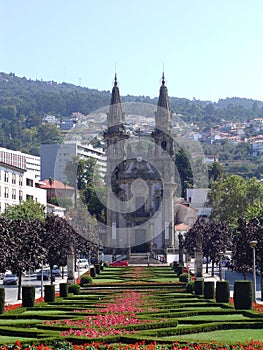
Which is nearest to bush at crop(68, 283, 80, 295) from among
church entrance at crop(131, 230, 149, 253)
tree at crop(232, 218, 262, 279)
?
tree at crop(232, 218, 262, 279)

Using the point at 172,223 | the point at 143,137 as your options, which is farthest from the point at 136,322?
the point at 143,137

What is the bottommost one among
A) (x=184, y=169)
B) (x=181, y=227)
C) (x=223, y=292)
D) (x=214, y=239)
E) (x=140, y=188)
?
(x=223, y=292)

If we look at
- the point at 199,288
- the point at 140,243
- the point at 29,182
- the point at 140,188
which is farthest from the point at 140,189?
the point at 199,288

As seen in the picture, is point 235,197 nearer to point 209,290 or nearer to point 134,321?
point 209,290

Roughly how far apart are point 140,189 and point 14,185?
2190 centimetres

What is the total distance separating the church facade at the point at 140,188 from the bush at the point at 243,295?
87411mm

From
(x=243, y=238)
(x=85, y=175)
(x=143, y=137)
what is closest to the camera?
(x=243, y=238)

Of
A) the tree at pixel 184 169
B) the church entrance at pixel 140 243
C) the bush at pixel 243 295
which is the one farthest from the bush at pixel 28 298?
the tree at pixel 184 169

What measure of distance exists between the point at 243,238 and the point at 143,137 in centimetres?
9000

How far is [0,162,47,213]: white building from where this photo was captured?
385ft

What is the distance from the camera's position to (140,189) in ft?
447

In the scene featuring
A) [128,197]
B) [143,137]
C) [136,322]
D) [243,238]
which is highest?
[143,137]

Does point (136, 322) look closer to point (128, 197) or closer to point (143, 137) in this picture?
point (128, 197)

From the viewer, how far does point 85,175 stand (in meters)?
180
